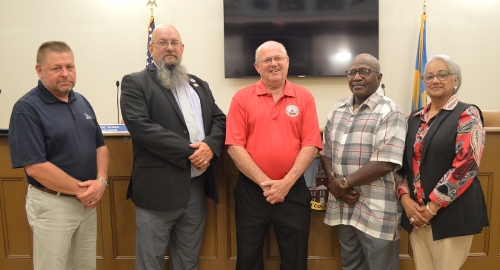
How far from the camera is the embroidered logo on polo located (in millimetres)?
1810

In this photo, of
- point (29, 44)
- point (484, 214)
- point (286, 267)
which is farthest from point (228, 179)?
point (29, 44)

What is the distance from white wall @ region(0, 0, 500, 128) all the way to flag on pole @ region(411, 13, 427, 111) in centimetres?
19

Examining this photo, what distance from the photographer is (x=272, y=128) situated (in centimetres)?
180

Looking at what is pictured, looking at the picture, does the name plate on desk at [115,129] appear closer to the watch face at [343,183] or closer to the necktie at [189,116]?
the necktie at [189,116]

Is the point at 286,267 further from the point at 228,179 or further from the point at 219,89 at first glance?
the point at 219,89

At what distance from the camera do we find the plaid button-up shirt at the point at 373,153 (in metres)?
1.67

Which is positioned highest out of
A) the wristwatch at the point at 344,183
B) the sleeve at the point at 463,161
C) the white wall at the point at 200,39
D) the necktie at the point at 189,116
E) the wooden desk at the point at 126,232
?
the white wall at the point at 200,39

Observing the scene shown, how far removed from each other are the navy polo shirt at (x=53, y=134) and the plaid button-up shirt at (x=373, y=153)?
134cm

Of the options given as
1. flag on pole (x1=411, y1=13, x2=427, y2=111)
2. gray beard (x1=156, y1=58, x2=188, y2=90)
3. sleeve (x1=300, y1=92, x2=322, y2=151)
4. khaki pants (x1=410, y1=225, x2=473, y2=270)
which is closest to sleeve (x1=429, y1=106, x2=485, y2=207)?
khaki pants (x1=410, y1=225, x2=473, y2=270)

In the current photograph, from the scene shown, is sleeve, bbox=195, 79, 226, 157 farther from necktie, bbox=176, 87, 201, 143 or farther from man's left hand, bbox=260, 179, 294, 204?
man's left hand, bbox=260, 179, 294, 204

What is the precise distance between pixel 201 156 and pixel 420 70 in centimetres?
396

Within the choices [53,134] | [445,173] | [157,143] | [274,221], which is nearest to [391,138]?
[445,173]

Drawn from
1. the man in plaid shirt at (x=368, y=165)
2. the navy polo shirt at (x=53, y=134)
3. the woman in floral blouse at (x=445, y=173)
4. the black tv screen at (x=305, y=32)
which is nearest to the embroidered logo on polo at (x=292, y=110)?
the man in plaid shirt at (x=368, y=165)

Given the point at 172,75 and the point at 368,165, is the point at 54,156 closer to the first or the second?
the point at 172,75
